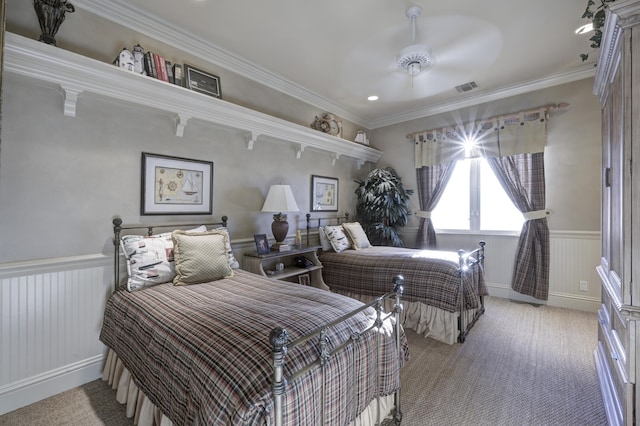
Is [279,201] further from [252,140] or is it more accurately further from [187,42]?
[187,42]

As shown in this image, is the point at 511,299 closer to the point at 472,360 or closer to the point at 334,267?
the point at 472,360

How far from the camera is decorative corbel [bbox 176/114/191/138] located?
250 centimetres

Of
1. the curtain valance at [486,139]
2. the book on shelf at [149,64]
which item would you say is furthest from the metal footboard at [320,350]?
the curtain valance at [486,139]

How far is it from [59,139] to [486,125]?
4694mm

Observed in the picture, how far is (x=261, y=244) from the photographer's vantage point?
9.94ft

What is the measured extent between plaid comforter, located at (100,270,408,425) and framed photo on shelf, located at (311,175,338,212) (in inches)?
89.2

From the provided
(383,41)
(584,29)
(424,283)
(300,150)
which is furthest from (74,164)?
(584,29)

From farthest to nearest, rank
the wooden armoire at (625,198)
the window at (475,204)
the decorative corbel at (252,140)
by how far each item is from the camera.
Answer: the window at (475,204), the decorative corbel at (252,140), the wooden armoire at (625,198)

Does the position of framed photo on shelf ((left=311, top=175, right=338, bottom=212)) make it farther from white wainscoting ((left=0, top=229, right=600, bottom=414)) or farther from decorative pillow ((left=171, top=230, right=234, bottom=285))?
white wainscoting ((left=0, top=229, right=600, bottom=414))

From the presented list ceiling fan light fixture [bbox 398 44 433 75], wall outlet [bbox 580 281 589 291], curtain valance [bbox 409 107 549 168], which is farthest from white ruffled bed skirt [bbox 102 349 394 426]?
curtain valance [bbox 409 107 549 168]

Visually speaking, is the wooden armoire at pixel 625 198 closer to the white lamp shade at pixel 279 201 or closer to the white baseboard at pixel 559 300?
the white baseboard at pixel 559 300

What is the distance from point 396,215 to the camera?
4.39 meters

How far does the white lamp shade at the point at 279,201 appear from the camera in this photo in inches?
121

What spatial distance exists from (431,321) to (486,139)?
8.95 feet
